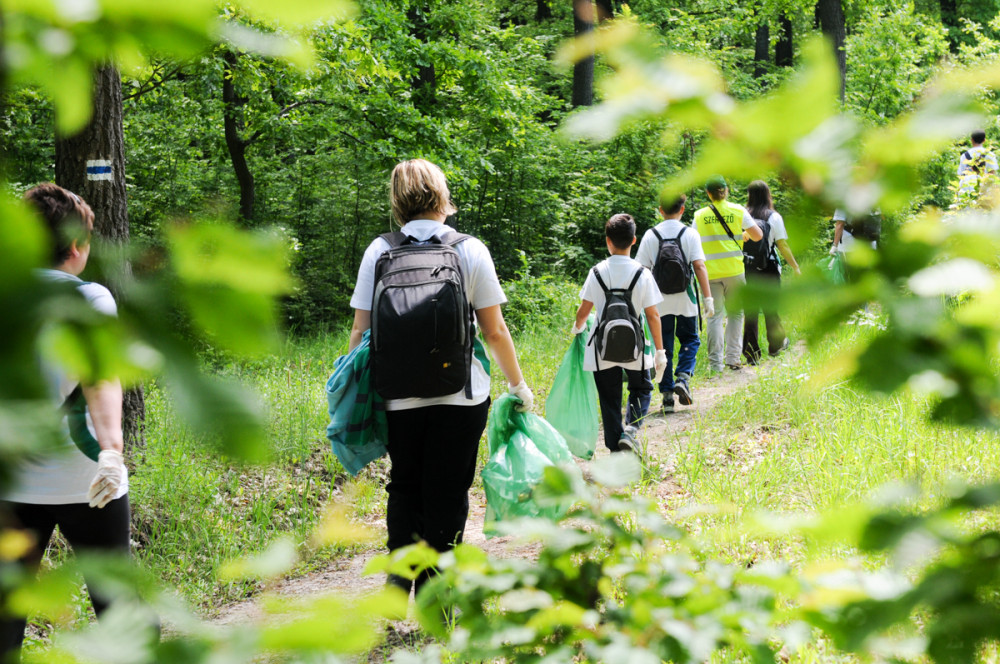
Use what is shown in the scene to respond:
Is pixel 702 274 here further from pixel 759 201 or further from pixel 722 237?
pixel 759 201

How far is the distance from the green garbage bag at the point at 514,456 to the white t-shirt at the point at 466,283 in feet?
1.44

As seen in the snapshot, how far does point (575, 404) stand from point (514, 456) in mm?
1882

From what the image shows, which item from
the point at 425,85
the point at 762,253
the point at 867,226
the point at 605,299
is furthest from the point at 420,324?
the point at 425,85

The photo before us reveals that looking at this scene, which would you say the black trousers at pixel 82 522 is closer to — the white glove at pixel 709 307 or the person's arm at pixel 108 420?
the person's arm at pixel 108 420

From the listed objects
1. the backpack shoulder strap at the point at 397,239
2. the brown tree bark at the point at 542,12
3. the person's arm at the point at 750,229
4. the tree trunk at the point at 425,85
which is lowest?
the person's arm at the point at 750,229

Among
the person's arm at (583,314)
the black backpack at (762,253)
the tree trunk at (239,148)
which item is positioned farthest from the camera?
the tree trunk at (239,148)

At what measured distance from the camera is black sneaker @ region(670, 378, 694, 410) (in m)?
7.09

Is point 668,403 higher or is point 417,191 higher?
point 417,191

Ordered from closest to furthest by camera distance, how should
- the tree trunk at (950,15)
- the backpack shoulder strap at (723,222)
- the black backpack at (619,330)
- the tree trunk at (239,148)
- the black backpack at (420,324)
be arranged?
1. the black backpack at (420,324)
2. the black backpack at (619,330)
3. the backpack shoulder strap at (723,222)
4. the tree trunk at (239,148)
5. the tree trunk at (950,15)

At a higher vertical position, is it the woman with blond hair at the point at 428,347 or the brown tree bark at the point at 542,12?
the brown tree bark at the point at 542,12

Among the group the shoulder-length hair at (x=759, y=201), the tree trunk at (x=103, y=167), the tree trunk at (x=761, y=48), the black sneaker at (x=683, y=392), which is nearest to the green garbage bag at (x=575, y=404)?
the black sneaker at (x=683, y=392)

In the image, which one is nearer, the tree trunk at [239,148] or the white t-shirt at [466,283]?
the white t-shirt at [466,283]

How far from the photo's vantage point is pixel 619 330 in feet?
17.7

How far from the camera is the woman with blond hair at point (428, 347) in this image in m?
3.22
